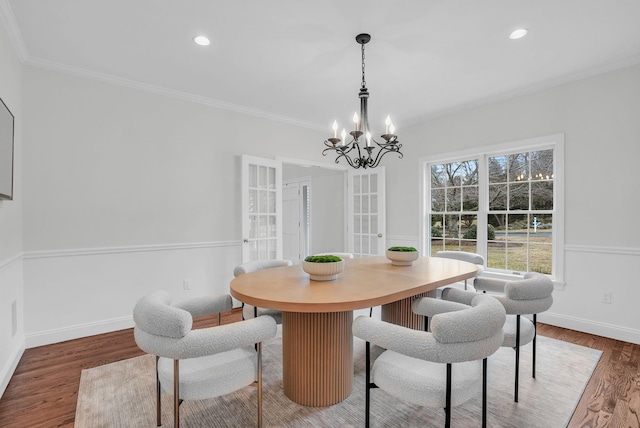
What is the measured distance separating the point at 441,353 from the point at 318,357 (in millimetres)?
863

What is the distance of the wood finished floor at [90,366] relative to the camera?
A: 193 cm

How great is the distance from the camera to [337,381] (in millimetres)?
2018

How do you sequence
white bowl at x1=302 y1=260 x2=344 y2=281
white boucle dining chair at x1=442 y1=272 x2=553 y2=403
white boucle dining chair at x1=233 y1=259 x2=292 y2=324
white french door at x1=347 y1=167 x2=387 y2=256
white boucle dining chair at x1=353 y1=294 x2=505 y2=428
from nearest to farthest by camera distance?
white boucle dining chair at x1=353 y1=294 x2=505 y2=428 < white boucle dining chair at x1=442 y1=272 x2=553 y2=403 < white bowl at x1=302 y1=260 x2=344 y2=281 < white boucle dining chair at x1=233 y1=259 x2=292 y2=324 < white french door at x1=347 y1=167 x2=387 y2=256

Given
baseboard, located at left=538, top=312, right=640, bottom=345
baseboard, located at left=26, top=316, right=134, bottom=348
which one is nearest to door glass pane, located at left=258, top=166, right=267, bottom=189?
baseboard, located at left=26, top=316, right=134, bottom=348

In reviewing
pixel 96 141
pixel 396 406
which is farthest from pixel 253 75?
pixel 396 406

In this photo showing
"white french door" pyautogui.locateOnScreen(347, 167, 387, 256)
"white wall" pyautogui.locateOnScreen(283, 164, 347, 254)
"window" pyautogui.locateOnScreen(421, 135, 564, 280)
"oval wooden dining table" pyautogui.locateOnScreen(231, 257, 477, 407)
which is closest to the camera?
"oval wooden dining table" pyautogui.locateOnScreen(231, 257, 477, 407)

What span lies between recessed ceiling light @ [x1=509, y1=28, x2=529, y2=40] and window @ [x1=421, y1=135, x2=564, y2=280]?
150 cm

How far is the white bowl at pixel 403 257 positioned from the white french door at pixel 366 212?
8.02 feet

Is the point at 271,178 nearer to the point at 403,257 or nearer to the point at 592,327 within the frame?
the point at 403,257

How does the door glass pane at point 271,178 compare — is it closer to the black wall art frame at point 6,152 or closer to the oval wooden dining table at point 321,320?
the oval wooden dining table at point 321,320

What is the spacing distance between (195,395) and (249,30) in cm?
252

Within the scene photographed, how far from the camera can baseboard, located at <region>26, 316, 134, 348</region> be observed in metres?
2.99

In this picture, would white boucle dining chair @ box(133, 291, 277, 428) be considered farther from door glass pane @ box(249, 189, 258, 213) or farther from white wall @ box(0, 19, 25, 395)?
door glass pane @ box(249, 189, 258, 213)

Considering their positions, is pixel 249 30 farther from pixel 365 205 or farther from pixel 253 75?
pixel 365 205
